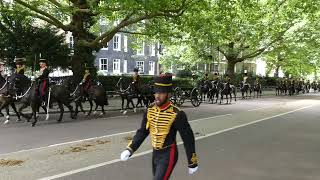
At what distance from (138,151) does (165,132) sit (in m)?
5.86

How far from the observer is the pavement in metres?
8.98

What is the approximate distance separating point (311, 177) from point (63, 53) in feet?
68.3

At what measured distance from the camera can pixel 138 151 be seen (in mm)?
11367

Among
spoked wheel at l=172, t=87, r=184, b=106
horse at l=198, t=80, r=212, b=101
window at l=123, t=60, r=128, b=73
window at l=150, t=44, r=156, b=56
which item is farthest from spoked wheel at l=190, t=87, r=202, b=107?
window at l=150, t=44, r=156, b=56

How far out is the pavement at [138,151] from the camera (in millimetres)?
8984

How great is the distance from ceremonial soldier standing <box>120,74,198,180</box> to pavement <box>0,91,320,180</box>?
2.98 meters

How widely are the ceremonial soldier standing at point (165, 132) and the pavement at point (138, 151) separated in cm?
298

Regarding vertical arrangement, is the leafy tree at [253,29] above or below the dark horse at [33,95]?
above

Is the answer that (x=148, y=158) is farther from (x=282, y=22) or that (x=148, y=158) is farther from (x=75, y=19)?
(x=282, y=22)

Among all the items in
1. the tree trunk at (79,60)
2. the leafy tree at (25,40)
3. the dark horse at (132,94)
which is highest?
the leafy tree at (25,40)

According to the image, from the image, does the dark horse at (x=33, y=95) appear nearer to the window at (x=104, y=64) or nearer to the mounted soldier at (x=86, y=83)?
the mounted soldier at (x=86, y=83)

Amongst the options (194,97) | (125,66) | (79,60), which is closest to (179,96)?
(194,97)

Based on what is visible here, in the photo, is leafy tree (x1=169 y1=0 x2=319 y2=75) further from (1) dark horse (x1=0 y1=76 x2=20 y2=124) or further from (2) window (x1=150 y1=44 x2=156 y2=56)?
(2) window (x1=150 y1=44 x2=156 y2=56)

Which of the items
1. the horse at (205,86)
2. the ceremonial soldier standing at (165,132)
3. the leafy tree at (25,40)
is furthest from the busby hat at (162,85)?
the horse at (205,86)
